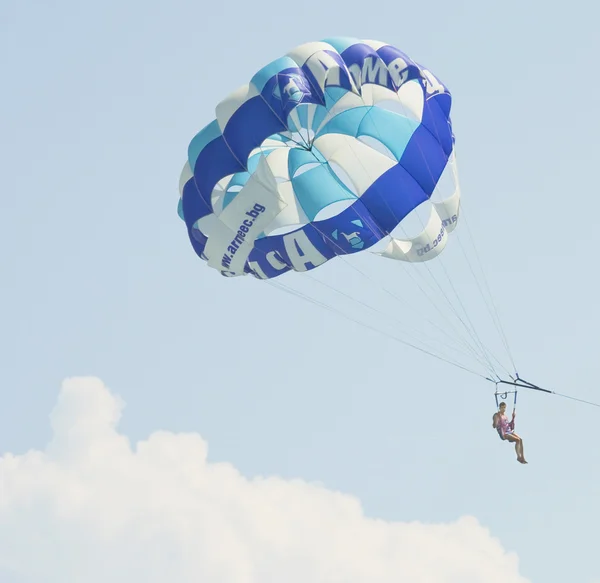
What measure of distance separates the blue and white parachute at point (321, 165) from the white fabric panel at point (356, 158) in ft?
0.07

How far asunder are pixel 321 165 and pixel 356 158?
0.75 m

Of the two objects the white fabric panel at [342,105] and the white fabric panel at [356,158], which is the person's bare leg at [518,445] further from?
the white fabric panel at [342,105]

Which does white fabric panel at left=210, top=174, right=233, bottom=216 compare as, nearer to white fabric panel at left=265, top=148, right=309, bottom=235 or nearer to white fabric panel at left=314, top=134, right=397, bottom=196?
white fabric panel at left=265, top=148, right=309, bottom=235

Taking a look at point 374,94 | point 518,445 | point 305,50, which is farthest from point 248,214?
point 518,445

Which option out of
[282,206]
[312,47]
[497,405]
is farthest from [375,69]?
[497,405]

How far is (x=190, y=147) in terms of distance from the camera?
3141 cm

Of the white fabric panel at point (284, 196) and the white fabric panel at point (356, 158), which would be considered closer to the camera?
the white fabric panel at point (284, 196)

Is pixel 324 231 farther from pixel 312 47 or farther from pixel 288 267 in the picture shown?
pixel 312 47

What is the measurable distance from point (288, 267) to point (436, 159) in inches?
147

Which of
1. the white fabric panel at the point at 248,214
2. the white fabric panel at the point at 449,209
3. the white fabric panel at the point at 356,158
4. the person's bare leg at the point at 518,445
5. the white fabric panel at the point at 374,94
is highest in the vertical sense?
the white fabric panel at the point at 374,94

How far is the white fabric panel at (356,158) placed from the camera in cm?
3184

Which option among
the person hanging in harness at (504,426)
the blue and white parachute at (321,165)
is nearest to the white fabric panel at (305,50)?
the blue and white parachute at (321,165)

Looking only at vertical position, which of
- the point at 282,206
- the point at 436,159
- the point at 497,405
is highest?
the point at 436,159

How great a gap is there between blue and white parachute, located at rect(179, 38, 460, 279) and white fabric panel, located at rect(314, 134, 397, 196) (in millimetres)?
20
